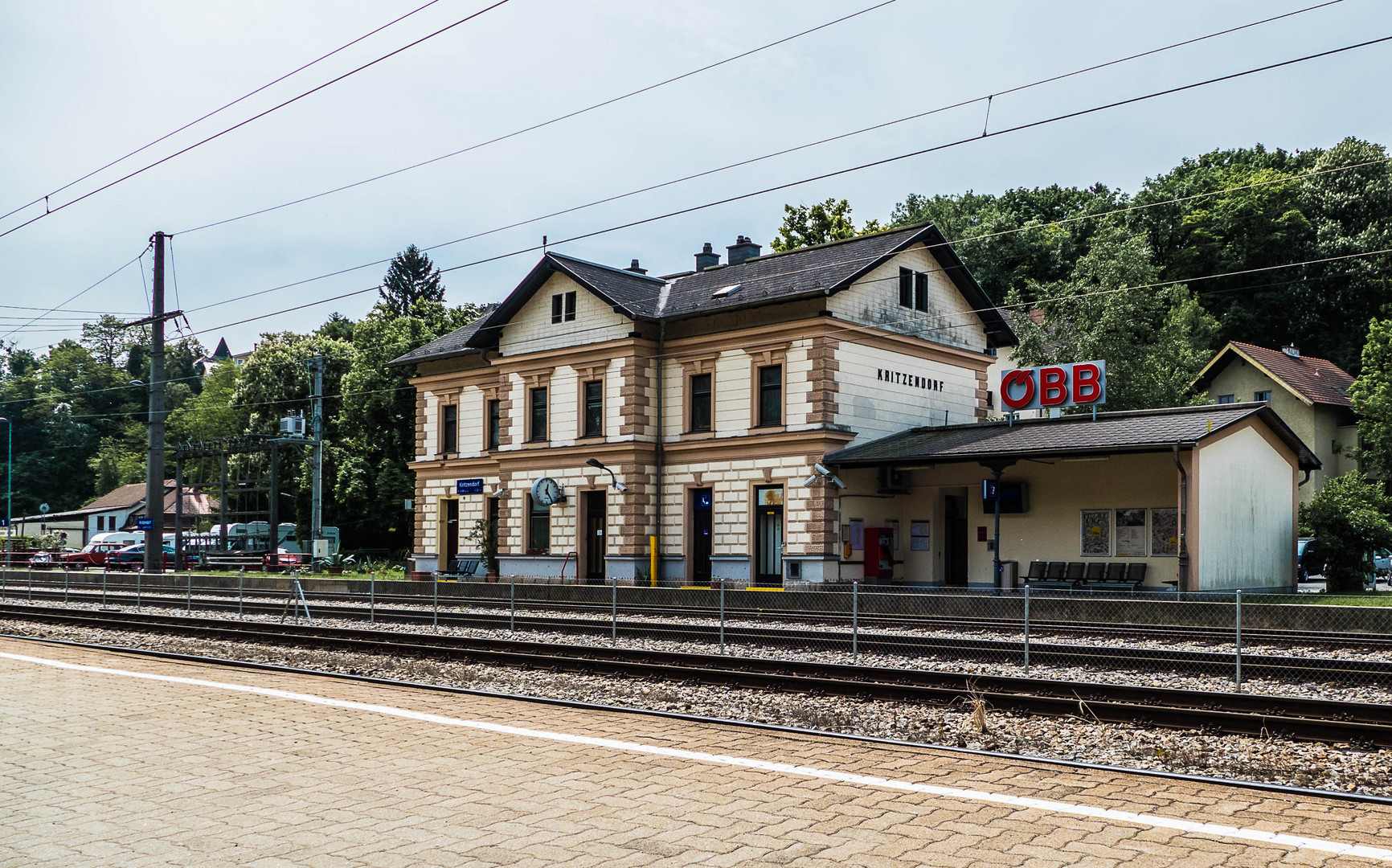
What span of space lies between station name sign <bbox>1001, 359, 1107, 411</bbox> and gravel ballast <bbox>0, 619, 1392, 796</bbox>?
14586 millimetres

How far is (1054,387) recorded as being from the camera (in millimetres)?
29938

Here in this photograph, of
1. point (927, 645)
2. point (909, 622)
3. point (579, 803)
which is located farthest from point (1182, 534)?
point (579, 803)

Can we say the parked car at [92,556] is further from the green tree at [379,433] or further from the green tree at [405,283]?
the green tree at [405,283]

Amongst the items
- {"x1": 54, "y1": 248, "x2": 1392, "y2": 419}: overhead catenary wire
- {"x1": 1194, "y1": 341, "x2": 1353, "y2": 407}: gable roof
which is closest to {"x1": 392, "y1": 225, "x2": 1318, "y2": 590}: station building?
{"x1": 54, "y1": 248, "x2": 1392, "y2": 419}: overhead catenary wire

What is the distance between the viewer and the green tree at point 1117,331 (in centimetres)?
4606

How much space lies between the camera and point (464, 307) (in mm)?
64812

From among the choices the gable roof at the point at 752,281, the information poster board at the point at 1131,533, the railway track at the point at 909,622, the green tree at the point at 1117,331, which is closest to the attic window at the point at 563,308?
the gable roof at the point at 752,281

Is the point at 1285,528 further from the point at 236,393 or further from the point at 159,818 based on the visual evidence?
the point at 236,393

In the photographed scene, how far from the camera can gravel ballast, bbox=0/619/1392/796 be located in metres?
9.66

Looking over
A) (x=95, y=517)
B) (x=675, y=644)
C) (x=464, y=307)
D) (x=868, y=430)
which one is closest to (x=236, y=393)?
(x=464, y=307)

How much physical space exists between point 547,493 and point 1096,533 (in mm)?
16625

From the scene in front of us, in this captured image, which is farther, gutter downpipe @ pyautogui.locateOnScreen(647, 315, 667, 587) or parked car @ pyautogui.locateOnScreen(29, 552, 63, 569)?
parked car @ pyautogui.locateOnScreen(29, 552, 63, 569)

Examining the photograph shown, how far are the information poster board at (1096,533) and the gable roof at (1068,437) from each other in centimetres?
218

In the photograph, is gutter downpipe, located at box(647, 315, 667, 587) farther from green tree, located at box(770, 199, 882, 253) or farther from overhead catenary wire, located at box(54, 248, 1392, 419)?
green tree, located at box(770, 199, 882, 253)
